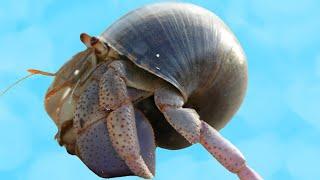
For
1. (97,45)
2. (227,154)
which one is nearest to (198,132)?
(227,154)

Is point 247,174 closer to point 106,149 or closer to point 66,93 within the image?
point 106,149

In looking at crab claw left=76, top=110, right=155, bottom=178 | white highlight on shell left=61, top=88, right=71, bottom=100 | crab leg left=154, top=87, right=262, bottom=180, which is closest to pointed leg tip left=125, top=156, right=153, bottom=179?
crab claw left=76, top=110, right=155, bottom=178

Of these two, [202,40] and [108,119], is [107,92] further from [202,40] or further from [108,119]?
[202,40]

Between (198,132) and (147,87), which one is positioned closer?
(198,132)

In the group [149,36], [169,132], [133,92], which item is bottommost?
[169,132]

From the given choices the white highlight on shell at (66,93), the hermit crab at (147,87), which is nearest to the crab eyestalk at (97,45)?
the hermit crab at (147,87)

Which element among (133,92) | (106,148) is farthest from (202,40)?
(106,148)

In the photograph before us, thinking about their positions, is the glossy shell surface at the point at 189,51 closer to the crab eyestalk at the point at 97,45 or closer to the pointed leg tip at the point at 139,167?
the crab eyestalk at the point at 97,45

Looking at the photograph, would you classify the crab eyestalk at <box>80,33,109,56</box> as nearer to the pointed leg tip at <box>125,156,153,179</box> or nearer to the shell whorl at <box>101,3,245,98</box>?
the shell whorl at <box>101,3,245,98</box>
